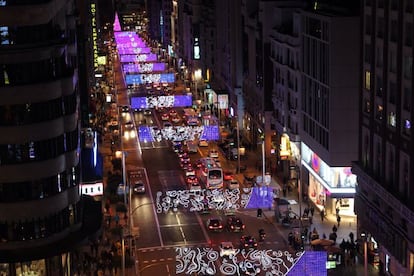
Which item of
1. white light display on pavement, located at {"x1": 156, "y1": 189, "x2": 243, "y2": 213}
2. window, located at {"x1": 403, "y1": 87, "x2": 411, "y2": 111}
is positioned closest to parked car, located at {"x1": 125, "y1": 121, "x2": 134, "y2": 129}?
white light display on pavement, located at {"x1": 156, "y1": 189, "x2": 243, "y2": 213}

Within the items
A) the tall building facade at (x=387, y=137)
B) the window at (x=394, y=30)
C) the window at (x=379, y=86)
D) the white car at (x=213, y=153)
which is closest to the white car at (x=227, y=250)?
the tall building facade at (x=387, y=137)

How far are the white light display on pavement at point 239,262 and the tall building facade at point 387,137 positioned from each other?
267 inches

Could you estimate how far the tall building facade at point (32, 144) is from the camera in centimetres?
5525

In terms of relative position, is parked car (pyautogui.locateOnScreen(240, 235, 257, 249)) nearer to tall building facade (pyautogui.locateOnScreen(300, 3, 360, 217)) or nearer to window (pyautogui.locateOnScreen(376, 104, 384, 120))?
tall building facade (pyautogui.locateOnScreen(300, 3, 360, 217))

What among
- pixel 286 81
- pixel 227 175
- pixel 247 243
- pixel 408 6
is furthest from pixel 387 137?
pixel 286 81

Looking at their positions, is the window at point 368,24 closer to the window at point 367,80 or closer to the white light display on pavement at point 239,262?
the window at point 367,80

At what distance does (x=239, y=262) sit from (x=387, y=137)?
1481 cm

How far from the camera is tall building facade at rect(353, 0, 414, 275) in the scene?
62.5 metres

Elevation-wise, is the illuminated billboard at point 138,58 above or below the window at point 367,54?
below

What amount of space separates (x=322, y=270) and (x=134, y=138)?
71.1 metres

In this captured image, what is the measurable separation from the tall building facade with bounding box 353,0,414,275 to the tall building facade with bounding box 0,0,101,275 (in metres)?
22.5

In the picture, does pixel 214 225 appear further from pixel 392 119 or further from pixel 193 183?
pixel 392 119

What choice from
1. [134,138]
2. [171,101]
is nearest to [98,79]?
[134,138]

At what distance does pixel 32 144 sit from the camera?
2213 inches
